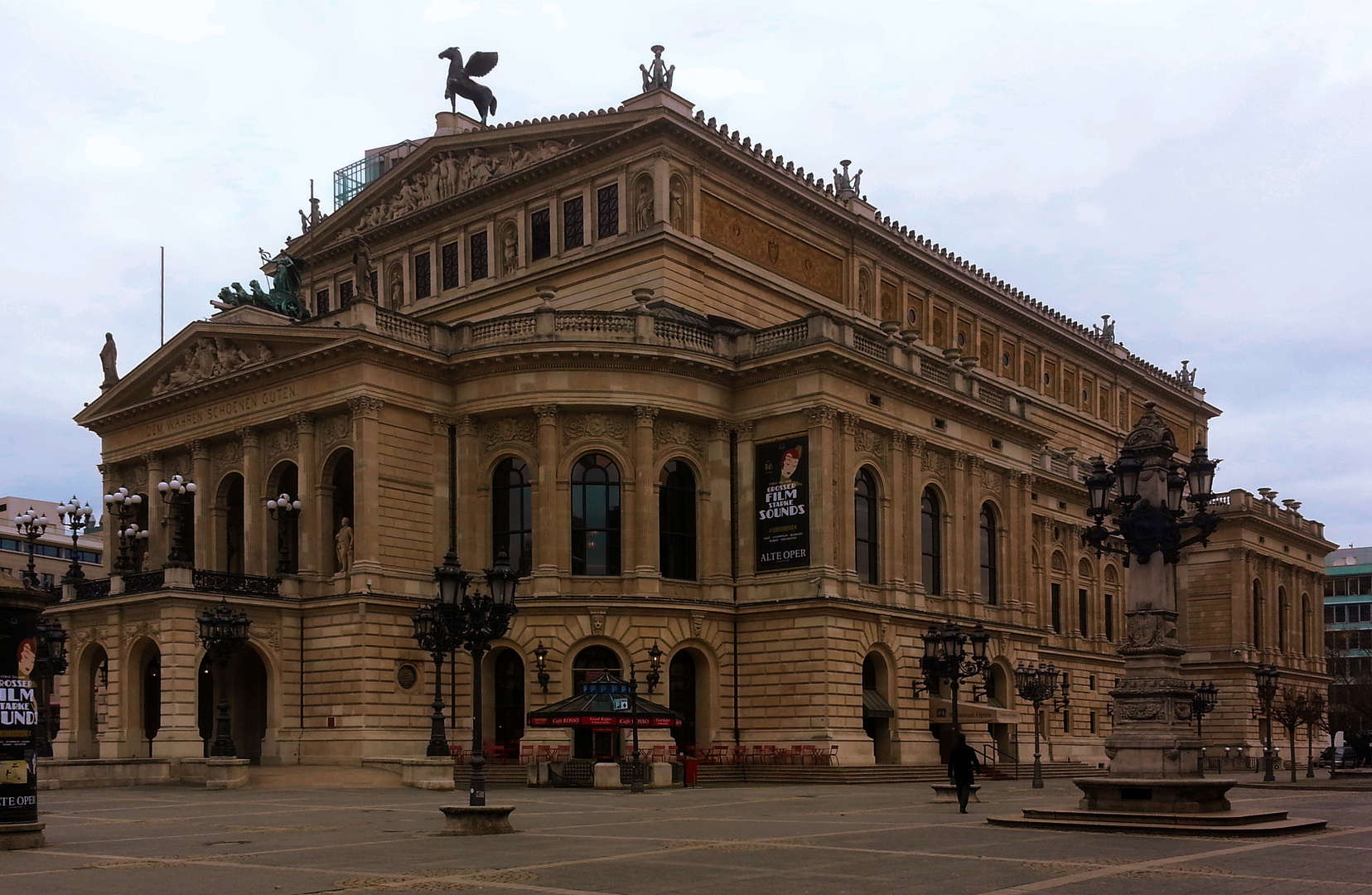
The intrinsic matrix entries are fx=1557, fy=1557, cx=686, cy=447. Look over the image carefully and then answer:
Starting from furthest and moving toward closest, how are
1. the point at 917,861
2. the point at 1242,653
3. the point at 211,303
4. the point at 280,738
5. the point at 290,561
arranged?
the point at 1242,653 < the point at 211,303 < the point at 290,561 < the point at 280,738 < the point at 917,861

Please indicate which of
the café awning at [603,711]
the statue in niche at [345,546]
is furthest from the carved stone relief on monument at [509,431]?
the café awning at [603,711]

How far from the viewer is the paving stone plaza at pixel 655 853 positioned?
59.8 ft

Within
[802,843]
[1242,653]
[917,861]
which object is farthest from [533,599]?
[1242,653]

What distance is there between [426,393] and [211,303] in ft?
49.7

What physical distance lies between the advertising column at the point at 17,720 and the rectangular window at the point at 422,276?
43.7 meters

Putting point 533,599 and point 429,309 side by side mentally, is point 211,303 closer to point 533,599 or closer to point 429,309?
point 429,309

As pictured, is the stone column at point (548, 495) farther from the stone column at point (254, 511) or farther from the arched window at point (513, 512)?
the stone column at point (254, 511)

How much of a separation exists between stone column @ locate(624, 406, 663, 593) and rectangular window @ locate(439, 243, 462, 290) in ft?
53.3

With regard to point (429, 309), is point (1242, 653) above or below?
below

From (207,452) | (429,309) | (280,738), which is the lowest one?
(280,738)

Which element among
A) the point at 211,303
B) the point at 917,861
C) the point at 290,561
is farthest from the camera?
the point at 211,303

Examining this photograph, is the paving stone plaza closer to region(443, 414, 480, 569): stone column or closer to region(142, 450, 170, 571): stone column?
region(443, 414, 480, 569): stone column

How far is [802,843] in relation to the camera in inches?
943

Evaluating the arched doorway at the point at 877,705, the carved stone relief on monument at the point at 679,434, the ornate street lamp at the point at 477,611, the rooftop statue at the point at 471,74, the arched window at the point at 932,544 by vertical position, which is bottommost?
the arched doorway at the point at 877,705
